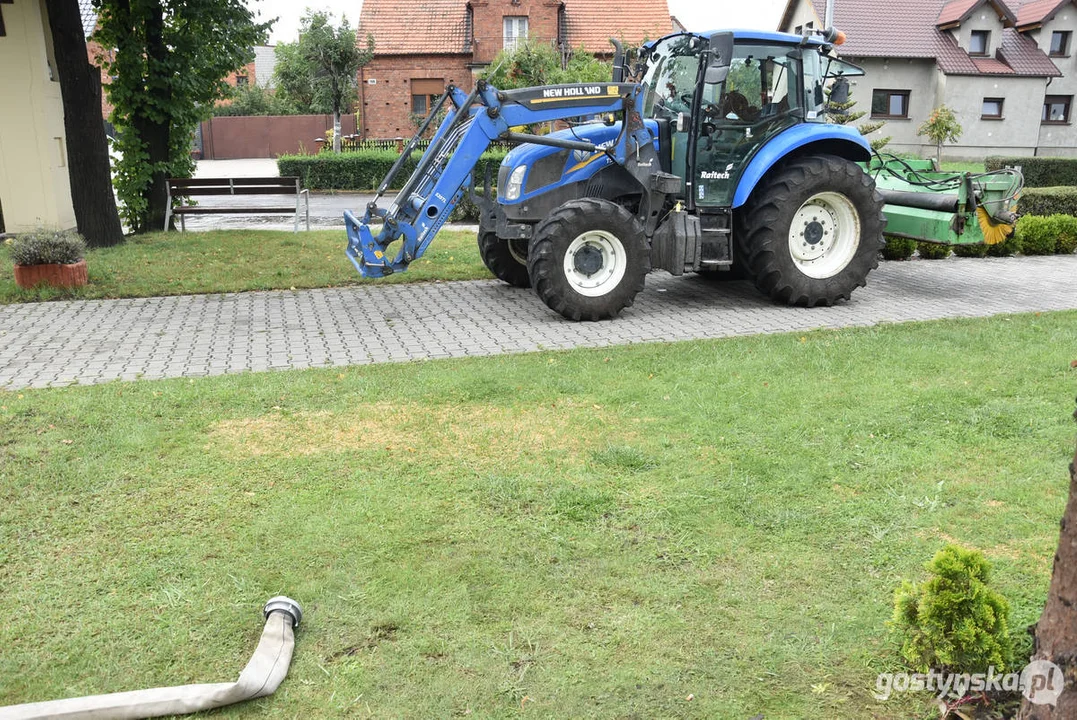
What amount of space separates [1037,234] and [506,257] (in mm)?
8357

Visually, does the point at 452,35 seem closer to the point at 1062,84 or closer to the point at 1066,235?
the point at 1062,84

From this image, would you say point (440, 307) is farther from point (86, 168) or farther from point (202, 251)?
point (86, 168)

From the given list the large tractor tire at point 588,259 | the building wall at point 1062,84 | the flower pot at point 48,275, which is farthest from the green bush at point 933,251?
the building wall at point 1062,84

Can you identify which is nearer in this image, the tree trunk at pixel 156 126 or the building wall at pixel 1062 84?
the tree trunk at pixel 156 126

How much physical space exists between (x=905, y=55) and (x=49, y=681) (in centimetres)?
4048

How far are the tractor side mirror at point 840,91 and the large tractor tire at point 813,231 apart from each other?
664 mm

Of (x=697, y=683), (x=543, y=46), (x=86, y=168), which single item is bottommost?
(x=697, y=683)

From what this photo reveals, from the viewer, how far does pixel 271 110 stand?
52.9 m

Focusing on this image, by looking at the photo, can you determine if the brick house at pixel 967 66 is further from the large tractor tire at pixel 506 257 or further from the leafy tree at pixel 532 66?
the large tractor tire at pixel 506 257

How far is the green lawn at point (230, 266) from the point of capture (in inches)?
403

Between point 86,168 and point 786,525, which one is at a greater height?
point 86,168

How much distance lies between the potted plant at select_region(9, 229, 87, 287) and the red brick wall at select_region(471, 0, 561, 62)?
28742 mm

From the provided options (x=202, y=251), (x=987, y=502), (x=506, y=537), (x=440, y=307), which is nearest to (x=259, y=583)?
(x=506, y=537)

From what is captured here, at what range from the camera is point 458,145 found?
330 inches
